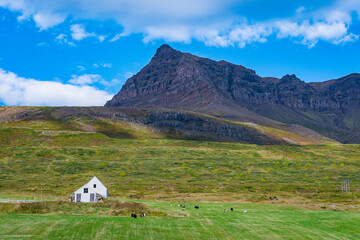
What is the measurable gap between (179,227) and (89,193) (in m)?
30.6

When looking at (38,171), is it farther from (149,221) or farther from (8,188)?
(149,221)

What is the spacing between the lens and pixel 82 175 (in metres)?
108

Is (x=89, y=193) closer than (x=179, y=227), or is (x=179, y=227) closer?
(x=179, y=227)

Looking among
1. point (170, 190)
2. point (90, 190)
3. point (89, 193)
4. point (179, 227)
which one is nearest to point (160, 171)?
point (170, 190)

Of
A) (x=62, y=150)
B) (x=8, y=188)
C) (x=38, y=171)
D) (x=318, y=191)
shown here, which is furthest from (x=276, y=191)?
(x=62, y=150)

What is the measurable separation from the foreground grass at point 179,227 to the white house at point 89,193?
21.8 metres

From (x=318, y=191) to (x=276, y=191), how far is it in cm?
1090

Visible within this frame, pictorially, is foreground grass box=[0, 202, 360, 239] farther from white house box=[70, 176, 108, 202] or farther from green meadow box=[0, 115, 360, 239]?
white house box=[70, 176, 108, 202]

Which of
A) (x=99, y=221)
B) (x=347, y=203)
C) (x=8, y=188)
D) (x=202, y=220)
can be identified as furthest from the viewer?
(x=8, y=188)

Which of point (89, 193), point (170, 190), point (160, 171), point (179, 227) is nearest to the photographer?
point (179, 227)

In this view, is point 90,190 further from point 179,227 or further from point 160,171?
point 160,171

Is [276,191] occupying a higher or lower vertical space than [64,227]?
lower

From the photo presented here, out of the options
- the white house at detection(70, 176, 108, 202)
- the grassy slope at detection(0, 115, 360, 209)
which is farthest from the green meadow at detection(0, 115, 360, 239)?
the white house at detection(70, 176, 108, 202)

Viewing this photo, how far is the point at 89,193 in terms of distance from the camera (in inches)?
2443
